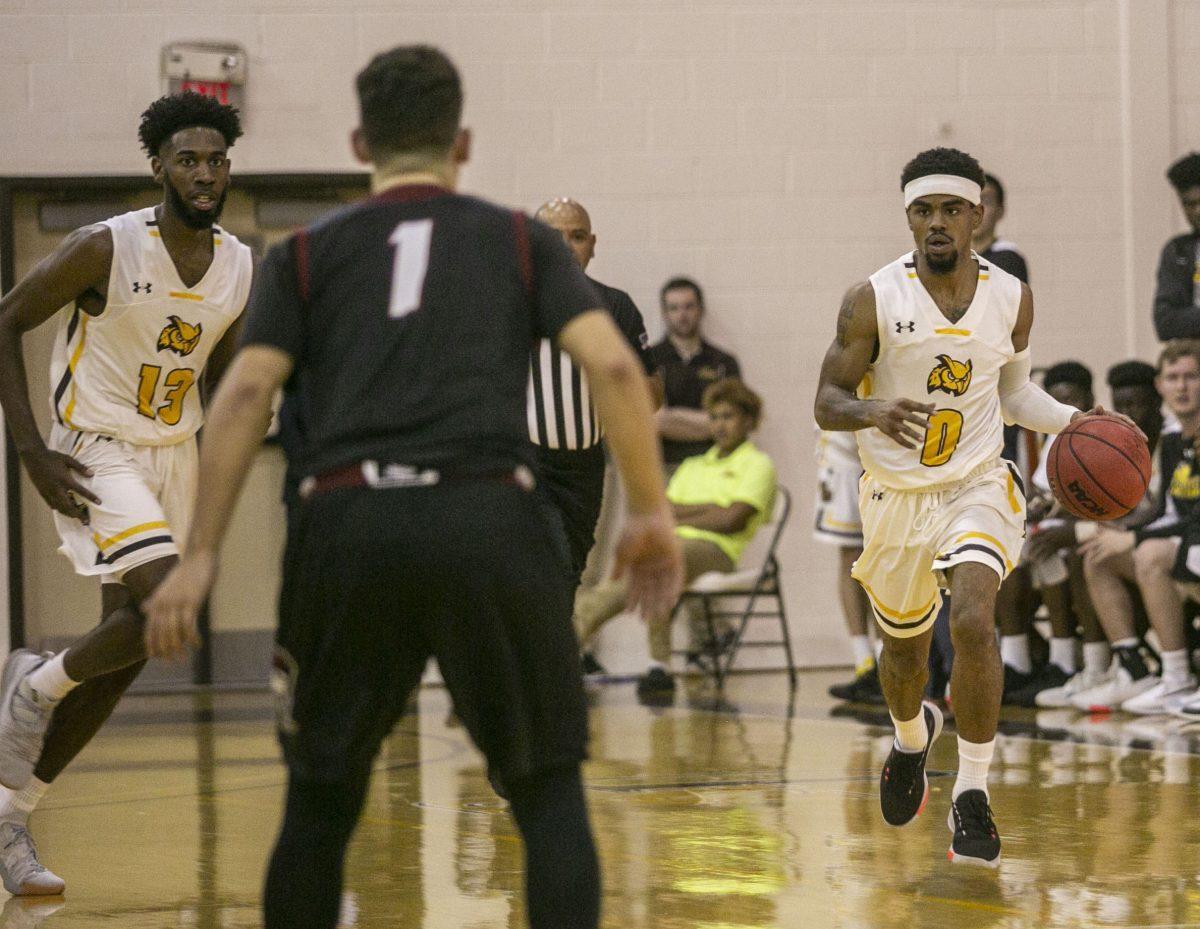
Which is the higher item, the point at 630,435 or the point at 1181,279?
the point at 1181,279

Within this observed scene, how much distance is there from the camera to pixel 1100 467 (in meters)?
4.85

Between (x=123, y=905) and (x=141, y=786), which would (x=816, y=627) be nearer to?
(x=141, y=786)

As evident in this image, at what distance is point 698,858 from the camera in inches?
178

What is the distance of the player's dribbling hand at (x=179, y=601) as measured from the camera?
2615mm

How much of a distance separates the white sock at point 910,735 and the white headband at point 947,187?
1.45 metres

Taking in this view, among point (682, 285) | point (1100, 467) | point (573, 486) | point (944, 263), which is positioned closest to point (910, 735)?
point (1100, 467)

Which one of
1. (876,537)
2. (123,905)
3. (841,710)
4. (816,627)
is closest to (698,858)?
(876,537)

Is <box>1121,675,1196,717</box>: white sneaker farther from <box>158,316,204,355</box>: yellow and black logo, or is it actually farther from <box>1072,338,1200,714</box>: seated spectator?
<box>158,316,204,355</box>: yellow and black logo

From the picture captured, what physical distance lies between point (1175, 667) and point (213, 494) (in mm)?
5884

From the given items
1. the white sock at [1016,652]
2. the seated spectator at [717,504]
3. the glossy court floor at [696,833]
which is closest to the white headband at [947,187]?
the glossy court floor at [696,833]

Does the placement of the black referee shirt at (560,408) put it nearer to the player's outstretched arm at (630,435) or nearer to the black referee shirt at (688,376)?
the player's outstretched arm at (630,435)

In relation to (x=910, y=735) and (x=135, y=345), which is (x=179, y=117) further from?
(x=910, y=735)

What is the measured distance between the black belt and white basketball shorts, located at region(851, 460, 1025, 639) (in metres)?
2.25

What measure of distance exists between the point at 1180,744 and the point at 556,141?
495 cm
